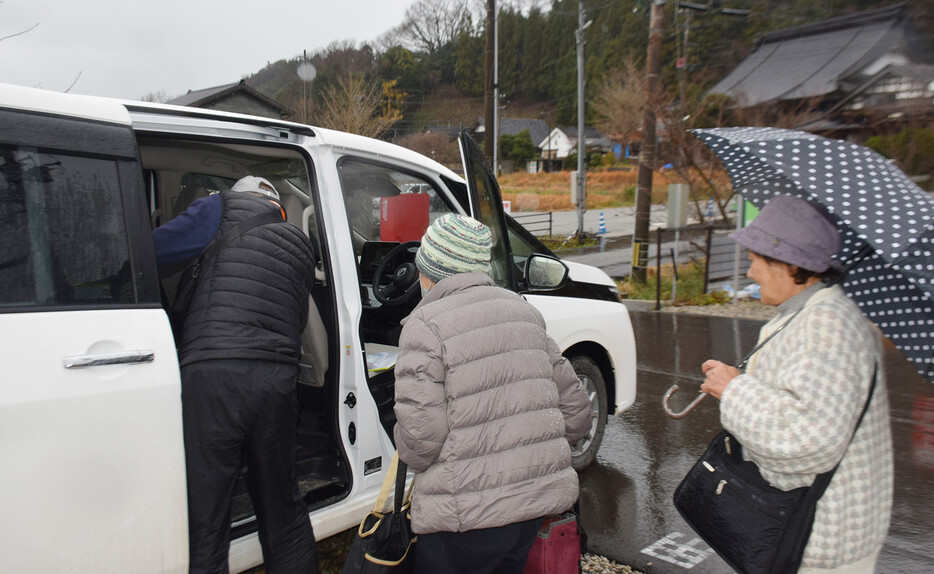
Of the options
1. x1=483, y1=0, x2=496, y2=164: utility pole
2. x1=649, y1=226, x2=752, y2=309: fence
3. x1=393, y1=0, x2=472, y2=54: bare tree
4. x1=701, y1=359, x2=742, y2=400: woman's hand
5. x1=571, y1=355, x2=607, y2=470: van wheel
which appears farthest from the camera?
x1=393, y1=0, x2=472, y2=54: bare tree

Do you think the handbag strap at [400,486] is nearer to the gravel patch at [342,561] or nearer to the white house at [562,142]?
the gravel patch at [342,561]

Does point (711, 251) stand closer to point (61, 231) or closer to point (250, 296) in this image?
point (250, 296)

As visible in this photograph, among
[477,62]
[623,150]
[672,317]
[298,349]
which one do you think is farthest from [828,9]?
[477,62]

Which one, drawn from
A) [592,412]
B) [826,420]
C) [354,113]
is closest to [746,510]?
[826,420]

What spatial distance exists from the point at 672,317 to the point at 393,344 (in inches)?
274

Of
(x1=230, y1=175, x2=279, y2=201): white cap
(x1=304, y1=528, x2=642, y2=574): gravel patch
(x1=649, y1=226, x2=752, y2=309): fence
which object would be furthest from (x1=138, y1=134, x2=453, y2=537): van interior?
(x1=649, y1=226, x2=752, y2=309): fence

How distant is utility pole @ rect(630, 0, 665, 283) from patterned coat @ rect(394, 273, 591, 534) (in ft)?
34.4

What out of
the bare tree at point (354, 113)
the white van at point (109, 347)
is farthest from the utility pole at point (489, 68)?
the white van at point (109, 347)

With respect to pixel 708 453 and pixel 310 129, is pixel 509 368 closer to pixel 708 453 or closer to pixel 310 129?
pixel 708 453

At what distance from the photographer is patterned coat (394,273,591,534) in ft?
5.80

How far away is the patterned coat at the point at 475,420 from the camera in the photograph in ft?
5.80

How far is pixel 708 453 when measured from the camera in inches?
80.5

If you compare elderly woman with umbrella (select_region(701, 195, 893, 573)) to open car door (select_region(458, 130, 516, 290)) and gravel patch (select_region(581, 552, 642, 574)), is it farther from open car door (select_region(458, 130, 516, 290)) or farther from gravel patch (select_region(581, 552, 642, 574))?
gravel patch (select_region(581, 552, 642, 574))

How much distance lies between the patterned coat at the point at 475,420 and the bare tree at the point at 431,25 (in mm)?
66256
